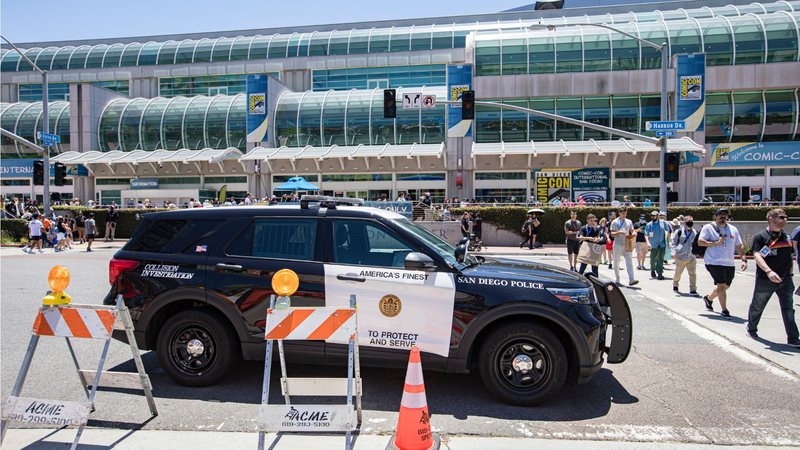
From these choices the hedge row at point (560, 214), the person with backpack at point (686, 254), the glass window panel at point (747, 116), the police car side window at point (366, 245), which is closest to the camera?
the police car side window at point (366, 245)

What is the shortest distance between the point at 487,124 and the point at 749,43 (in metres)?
17.3

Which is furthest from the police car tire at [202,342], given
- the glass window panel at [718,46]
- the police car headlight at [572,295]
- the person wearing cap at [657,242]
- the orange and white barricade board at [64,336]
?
the glass window panel at [718,46]

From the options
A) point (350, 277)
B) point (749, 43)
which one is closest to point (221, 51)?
point (749, 43)

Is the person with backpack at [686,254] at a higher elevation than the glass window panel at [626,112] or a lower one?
lower

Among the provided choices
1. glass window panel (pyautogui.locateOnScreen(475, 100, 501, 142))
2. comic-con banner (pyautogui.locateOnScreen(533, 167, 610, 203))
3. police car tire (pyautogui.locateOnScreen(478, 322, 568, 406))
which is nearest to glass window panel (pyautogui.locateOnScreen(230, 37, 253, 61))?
glass window panel (pyautogui.locateOnScreen(475, 100, 501, 142))

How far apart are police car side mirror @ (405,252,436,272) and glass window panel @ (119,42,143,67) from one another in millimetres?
51919

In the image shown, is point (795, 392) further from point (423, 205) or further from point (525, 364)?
point (423, 205)

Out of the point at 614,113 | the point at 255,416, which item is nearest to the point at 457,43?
the point at 614,113

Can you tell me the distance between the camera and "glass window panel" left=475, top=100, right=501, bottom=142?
35.6m

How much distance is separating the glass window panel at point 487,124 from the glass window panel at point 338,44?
15.1 metres

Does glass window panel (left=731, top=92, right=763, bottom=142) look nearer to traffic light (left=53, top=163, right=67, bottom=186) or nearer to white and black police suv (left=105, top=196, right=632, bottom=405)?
white and black police suv (left=105, top=196, right=632, bottom=405)

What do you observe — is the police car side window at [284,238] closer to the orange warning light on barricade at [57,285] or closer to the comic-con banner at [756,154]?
the orange warning light on barricade at [57,285]

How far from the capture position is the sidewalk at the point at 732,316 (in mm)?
6598

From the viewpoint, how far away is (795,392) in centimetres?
518
